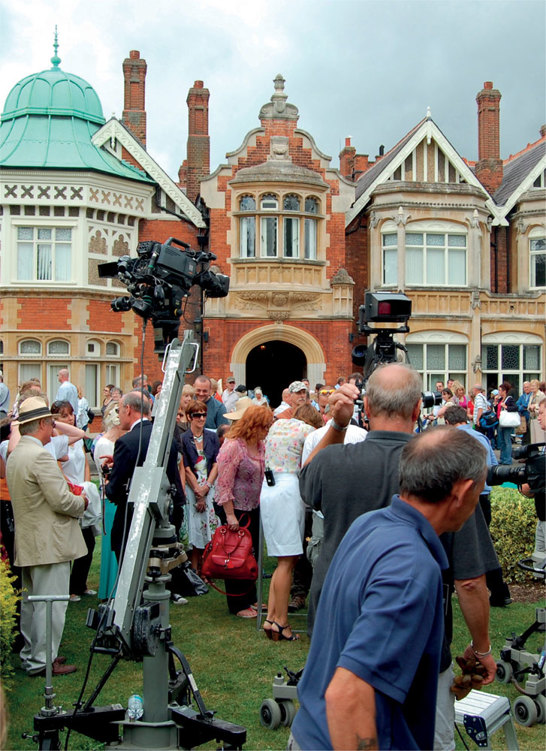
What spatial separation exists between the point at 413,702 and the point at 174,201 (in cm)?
2178

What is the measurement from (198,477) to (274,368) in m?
18.7

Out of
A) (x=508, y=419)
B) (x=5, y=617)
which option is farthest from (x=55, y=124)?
(x=5, y=617)

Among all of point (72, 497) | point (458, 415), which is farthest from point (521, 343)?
point (72, 497)

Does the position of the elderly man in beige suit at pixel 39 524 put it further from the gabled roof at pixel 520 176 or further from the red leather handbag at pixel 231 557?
the gabled roof at pixel 520 176

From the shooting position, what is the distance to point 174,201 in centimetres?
2255

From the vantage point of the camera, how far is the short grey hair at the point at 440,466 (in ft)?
6.86

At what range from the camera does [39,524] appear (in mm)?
5250

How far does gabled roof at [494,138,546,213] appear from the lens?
2380 centimetres

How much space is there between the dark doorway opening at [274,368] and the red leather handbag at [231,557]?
18.6 meters

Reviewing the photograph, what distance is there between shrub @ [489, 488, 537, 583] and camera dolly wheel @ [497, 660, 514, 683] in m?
2.72

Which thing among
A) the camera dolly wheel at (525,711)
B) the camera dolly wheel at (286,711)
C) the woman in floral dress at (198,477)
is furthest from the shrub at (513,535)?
the camera dolly wheel at (286,711)

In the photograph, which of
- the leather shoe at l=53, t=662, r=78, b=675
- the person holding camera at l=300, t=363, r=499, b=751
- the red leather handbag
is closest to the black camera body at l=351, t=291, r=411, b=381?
the person holding camera at l=300, t=363, r=499, b=751

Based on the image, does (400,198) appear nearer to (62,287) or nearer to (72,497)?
(62,287)

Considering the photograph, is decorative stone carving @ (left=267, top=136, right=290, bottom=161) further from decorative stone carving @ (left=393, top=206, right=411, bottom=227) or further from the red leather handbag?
the red leather handbag
